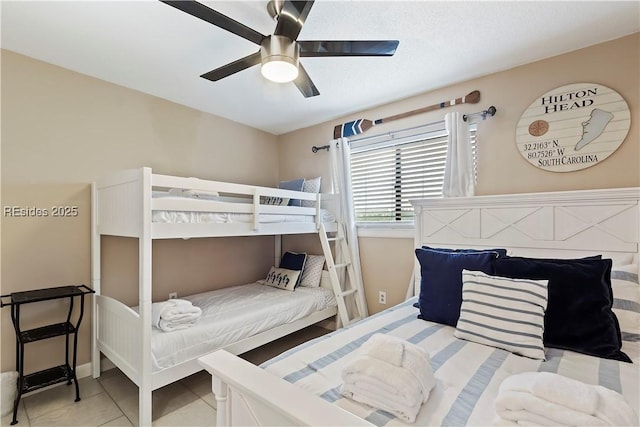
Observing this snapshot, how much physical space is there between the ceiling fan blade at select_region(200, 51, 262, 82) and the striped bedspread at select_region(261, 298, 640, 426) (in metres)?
1.50

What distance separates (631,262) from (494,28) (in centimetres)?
159

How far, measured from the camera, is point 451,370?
1.20 metres

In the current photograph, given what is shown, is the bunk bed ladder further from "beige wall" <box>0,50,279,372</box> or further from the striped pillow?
the striped pillow

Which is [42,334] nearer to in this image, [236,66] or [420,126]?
[236,66]

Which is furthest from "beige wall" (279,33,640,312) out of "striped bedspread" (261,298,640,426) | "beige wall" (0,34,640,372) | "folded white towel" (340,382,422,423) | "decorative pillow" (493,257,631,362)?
"folded white towel" (340,382,422,423)

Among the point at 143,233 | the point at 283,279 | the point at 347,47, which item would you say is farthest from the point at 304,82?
the point at 283,279

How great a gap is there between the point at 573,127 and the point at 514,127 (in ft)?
1.13

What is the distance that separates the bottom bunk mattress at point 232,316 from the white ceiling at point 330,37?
6.15ft

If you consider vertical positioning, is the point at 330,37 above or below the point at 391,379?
above

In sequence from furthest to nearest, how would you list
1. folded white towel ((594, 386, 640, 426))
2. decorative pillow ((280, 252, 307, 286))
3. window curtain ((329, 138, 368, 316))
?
1. decorative pillow ((280, 252, 307, 286))
2. window curtain ((329, 138, 368, 316))
3. folded white towel ((594, 386, 640, 426))

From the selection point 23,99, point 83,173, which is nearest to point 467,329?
point 83,173

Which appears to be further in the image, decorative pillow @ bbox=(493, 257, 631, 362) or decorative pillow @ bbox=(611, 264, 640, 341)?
decorative pillow @ bbox=(611, 264, 640, 341)

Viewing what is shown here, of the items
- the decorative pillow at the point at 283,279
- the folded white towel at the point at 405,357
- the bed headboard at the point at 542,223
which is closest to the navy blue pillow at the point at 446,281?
the bed headboard at the point at 542,223

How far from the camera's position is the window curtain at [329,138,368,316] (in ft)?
10.2
